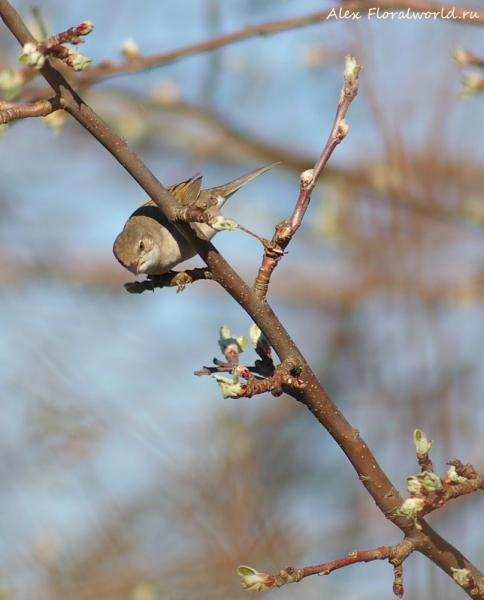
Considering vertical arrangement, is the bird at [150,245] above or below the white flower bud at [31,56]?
above

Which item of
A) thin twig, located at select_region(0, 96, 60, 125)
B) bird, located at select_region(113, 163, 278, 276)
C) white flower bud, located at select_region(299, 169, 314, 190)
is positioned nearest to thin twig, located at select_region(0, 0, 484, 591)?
thin twig, located at select_region(0, 96, 60, 125)

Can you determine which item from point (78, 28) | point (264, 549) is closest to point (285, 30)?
point (78, 28)

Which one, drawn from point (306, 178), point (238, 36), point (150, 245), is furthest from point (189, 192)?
point (306, 178)

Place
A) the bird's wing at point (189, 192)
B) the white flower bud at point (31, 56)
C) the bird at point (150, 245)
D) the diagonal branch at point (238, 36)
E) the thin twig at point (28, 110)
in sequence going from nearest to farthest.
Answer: the white flower bud at point (31, 56), the thin twig at point (28, 110), the diagonal branch at point (238, 36), the bird at point (150, 245), the bird's wing at point (189, 192)

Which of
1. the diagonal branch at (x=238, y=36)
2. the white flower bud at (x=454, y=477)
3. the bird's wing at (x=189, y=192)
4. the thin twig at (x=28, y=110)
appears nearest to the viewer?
the thin twig at (x=28, y=110)

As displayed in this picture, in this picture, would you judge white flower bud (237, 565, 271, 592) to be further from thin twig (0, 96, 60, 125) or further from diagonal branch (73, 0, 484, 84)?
diagonal branch (73, 0, 484, 84)

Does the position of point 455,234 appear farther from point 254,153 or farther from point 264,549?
point 264,549

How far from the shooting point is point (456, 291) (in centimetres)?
687

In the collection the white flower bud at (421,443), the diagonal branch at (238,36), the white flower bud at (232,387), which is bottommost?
the white flower bud at (421,443)

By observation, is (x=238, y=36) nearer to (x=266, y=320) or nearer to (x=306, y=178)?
(x=306, y=178)

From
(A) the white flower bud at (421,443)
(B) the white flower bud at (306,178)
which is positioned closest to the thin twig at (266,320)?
(A) the white flower bud at (421,443)

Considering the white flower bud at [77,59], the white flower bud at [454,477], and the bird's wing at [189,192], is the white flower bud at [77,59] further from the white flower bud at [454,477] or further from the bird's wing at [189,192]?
the bird's wing at [189,192]

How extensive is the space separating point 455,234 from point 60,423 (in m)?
4.03

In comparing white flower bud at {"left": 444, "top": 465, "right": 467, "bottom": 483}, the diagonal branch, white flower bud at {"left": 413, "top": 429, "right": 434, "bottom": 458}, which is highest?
the diagonal branch
